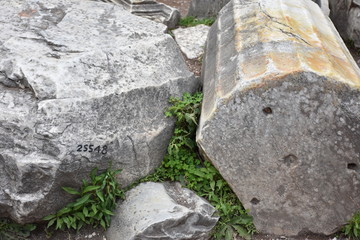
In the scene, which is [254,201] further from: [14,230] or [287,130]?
[14,230]

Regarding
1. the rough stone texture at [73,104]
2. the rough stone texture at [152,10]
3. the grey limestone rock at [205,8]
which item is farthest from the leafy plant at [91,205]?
the grey limestone rock at [205,8]

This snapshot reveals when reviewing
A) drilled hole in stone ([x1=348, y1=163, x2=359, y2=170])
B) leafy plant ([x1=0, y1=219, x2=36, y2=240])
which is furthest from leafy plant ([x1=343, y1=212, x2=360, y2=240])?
leafy plant ([x1=0, y1=219, x2=36, y2=240])

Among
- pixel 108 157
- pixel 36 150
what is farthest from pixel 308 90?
pixel 36 150

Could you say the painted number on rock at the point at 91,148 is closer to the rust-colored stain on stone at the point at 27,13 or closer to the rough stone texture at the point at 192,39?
the rust-colored stain on stone at the point at 27,13

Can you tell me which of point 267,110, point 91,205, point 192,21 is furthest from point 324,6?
point 91,205

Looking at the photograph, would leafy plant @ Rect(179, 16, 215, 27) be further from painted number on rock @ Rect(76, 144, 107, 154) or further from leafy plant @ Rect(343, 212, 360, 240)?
leafy plant @ Rect(343, 212, 360, 240)

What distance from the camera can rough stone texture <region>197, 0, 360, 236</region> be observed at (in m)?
3.52

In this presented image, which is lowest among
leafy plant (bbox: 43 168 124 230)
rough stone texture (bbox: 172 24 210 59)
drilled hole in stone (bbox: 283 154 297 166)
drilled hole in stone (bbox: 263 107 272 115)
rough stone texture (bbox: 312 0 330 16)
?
leafy plant (bbox: 43 168 124 230)

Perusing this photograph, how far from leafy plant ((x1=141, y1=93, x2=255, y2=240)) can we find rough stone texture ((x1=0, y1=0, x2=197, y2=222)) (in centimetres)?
9

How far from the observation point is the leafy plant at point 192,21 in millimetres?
6238

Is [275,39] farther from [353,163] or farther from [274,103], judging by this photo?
[353,163]

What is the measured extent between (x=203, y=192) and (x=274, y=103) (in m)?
0.95

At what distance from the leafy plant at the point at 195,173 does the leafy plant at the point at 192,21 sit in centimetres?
219

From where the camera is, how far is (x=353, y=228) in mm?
3789
